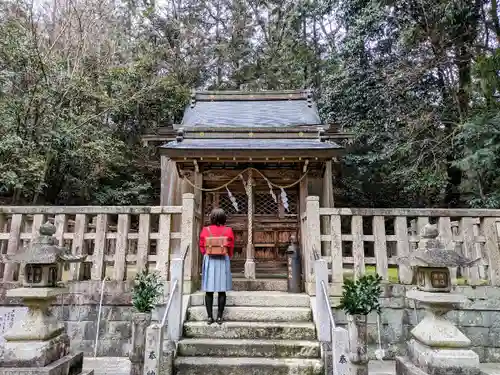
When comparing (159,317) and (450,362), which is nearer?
(450,362)

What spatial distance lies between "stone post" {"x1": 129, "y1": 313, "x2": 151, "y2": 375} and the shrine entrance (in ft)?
12.8

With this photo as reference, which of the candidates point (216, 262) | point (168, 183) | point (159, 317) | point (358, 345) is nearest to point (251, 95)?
point (168, 183)

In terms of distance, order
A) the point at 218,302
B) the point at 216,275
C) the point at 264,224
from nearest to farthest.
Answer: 1. the point at 216,275
2. the point at 218,302
3. the point at 264,224

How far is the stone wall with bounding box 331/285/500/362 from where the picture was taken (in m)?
5.22

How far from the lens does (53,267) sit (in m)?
4.01

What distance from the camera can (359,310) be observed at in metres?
4.12

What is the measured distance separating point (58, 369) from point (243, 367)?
214cm

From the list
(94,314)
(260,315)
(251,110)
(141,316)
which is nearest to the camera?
(141,316)

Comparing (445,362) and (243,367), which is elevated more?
(445,362)

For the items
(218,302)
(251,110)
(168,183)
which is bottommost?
(218,302)

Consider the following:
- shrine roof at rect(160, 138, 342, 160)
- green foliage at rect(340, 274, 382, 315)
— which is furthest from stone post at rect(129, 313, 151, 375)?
shrine roof at rect(160, 138, 342, 160)

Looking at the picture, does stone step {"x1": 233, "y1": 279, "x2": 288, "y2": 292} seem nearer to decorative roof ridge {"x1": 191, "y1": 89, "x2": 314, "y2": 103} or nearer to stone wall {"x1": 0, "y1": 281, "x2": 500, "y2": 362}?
stone wall {"x1": 0, "y1": 281, "x2": 500, "y2": 362}

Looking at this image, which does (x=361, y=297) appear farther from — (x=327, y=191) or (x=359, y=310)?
(x=327, y=191)

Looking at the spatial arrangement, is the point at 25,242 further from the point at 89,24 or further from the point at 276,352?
the point at 89,24
